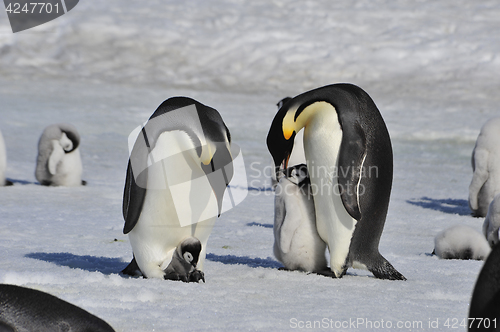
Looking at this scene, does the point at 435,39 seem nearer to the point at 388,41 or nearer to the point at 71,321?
the point at 388,41

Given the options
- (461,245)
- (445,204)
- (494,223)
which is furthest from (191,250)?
(445,204)

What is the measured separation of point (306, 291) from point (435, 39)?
19.0 meters

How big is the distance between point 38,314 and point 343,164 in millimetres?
1797

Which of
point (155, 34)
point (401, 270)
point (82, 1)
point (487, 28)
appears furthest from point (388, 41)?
point (401, 270)

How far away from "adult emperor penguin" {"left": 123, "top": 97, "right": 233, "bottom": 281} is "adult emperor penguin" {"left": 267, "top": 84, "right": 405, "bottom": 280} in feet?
1.79

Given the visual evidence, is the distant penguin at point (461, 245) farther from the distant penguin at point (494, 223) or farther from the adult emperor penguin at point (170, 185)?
the adult emperor penguin at point (170, 185)

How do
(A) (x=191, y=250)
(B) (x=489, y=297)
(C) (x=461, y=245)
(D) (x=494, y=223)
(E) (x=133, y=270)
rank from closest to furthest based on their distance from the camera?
(B) (x=489, y=297), (A) (x=191, y=250), (E) (x=133, y=270), (C) (x=461, y=245), (D) (x=494, y=223)

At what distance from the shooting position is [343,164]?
3.14m

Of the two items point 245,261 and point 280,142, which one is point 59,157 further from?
point 280,142

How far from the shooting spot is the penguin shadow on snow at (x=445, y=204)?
5991 mm

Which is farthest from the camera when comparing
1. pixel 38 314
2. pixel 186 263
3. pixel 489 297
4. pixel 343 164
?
pixel 343 164

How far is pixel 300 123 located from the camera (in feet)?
10.8

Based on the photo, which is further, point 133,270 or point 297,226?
point 297,226

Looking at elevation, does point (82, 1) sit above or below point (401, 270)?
above
